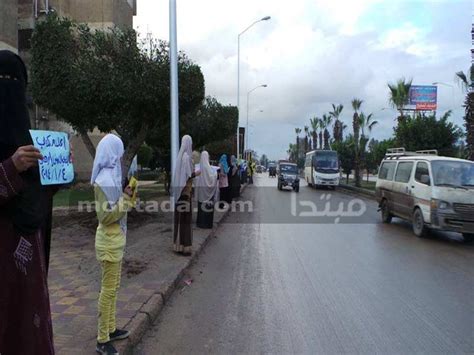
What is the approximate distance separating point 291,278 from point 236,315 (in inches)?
81.8

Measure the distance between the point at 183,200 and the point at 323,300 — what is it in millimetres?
3473

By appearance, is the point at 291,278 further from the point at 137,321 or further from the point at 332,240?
the point at 332,240

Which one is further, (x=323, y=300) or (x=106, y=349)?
(x=323, y=300)

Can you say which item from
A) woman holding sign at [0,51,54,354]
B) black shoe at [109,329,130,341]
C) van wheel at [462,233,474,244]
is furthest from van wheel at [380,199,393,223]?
woman holding sign at [0,51,54,354]

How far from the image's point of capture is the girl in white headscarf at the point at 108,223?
425cm

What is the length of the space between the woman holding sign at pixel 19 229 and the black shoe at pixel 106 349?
1586 millimetres

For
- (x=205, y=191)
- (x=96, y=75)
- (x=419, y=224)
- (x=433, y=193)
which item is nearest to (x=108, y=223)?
(x=96, y=75)

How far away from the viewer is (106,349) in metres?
→ 4.20

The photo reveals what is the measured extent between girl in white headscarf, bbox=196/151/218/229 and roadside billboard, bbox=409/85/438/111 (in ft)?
171

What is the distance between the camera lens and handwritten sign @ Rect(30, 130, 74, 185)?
286 centimetres

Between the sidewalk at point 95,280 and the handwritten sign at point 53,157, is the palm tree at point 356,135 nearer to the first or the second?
the sidewalk at point 95,280

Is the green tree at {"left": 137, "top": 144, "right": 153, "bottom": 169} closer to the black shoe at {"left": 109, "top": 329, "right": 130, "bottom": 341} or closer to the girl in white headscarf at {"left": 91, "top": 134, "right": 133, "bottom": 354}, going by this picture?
the black shoe at {"left": 109, "top": 329, "right": 130, "bottom": 341}

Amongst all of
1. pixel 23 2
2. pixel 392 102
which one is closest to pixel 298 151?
pixel 392 102

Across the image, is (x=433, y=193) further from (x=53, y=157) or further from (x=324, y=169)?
(x=324, y=169)
